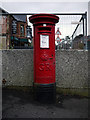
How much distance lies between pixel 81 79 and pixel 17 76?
2.45 meters

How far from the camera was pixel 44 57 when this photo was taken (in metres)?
3.39

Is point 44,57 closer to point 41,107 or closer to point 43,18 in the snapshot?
point 43,18

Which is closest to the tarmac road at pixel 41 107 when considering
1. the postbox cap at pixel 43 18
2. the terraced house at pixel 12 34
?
the terraced house at pixel 12 34

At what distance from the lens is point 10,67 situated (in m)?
4.84

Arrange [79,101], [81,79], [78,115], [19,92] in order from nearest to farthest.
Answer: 1. [78,115]
2. [79,101]
3. [19,92]
4. [81,79]

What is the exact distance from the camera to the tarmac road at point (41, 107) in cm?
283

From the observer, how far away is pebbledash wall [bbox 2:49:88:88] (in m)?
4.67

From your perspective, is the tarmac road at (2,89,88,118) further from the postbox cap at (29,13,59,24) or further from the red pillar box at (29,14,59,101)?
the postbox cap at (29,13,59,24)

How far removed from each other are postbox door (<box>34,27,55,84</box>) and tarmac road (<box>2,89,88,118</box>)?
675mm

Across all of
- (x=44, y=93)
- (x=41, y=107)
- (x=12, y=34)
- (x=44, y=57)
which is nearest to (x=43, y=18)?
(x=44, y=57)

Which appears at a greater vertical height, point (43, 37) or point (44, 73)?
point (43, 37)

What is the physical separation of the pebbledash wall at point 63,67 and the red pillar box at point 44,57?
48.9 inches

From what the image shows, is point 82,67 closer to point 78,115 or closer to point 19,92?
point 78,115

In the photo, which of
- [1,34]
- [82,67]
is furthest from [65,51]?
[1,34]
